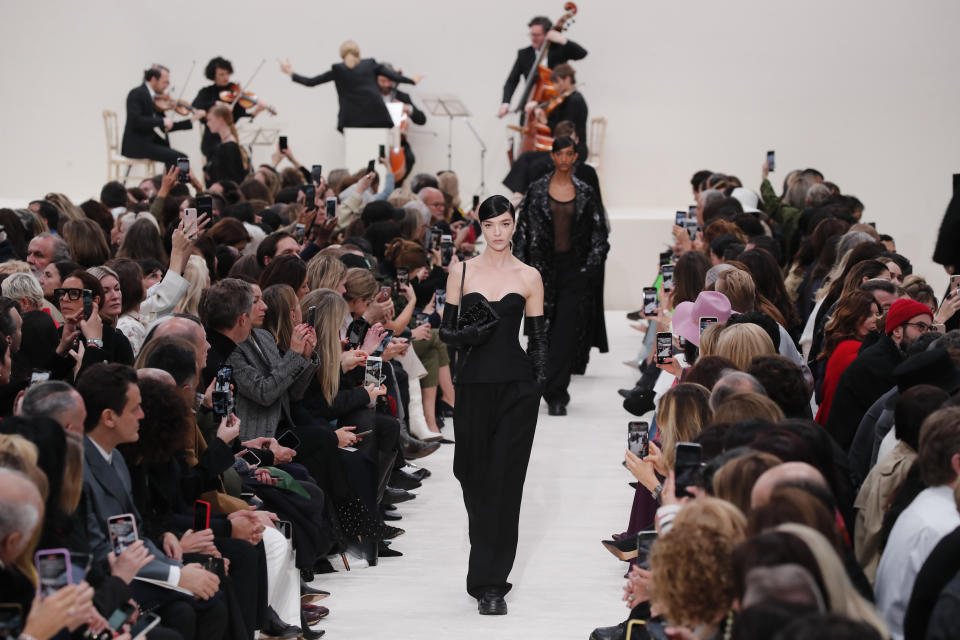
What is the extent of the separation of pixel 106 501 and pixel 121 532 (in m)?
0.20

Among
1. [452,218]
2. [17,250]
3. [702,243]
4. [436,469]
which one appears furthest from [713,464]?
[452,218]

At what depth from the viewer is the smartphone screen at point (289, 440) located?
4.86 m

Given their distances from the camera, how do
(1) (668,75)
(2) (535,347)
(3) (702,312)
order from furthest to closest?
(1) (668,75), (3) (702,312), (2) (535,347)

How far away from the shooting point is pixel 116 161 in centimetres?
1480

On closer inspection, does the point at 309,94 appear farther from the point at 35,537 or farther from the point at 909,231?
the point at 35,537

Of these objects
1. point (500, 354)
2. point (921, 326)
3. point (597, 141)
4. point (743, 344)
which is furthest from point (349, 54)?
point (743, 344)

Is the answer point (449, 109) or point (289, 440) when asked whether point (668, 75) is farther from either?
point (289, 440)

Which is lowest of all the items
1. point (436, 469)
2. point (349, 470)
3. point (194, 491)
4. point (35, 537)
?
point (436, 469)

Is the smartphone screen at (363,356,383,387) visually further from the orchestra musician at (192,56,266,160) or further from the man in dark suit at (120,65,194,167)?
the orchestra musician at (192,56,266,160)

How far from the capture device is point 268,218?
8.23 m

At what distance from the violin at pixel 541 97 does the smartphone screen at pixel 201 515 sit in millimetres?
7097

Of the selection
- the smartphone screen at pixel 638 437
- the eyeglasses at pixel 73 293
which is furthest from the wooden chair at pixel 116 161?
the smartphone screen at pixel 638 437

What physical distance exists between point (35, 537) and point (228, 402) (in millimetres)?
1441

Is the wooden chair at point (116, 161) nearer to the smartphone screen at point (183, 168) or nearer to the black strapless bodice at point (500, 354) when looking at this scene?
the smartphone screen at point (183, 168)
